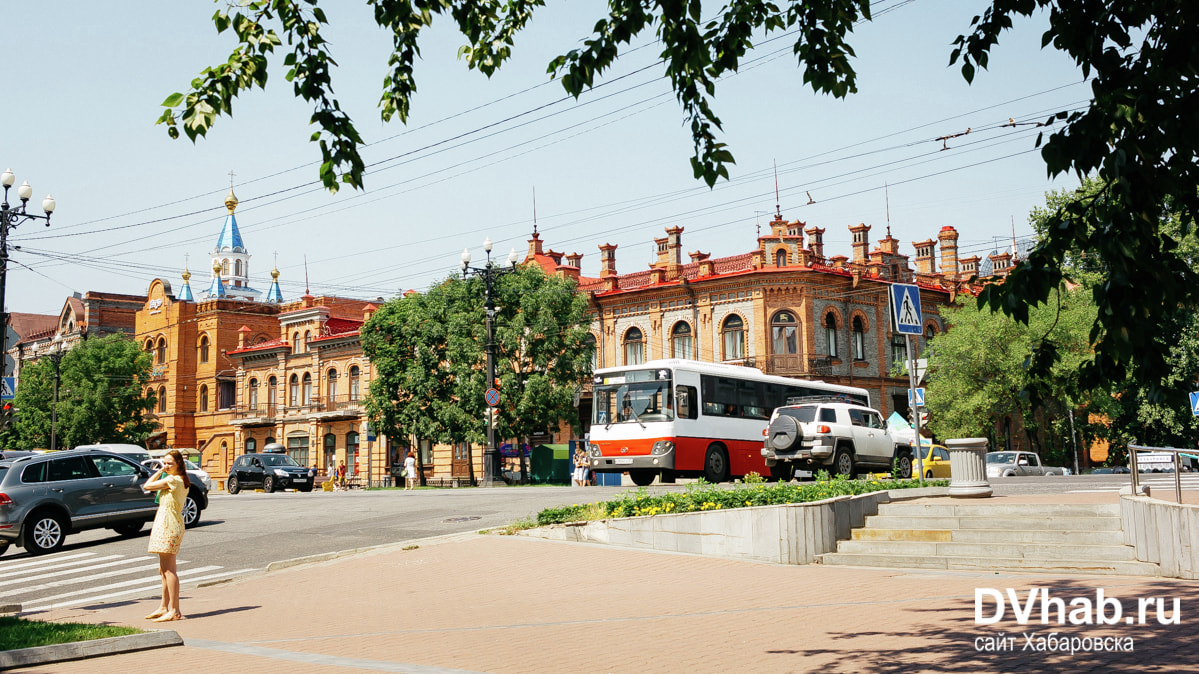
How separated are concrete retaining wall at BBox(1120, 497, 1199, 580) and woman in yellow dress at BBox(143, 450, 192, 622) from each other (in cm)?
1020

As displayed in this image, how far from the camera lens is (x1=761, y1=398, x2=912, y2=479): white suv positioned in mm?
24578

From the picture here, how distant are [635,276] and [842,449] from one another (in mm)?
32333

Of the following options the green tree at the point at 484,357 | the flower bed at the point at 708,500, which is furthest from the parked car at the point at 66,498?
the green tree at the point at 484,357

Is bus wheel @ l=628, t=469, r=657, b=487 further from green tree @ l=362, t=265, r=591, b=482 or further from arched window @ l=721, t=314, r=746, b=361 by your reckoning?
arched window @ l=721, t=314, r=746, b=361

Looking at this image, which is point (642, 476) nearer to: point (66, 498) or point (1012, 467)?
point (66, 498)

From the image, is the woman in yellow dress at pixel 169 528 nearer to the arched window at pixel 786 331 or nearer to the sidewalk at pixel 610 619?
the sidewalk at pixel 610 619

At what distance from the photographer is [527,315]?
46.4m

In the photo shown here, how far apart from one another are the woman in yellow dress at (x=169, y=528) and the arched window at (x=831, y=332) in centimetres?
4366

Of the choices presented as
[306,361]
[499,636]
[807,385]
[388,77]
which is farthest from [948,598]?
[306,361]

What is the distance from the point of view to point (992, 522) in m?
13.7

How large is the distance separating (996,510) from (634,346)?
41.7m

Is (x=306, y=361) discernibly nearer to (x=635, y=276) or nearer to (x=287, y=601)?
(x=635, y=276)

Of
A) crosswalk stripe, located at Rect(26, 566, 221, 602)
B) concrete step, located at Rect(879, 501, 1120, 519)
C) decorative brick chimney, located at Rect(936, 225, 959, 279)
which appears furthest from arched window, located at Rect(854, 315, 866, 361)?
crosswalk stripe, located at Rect(26, 566, 221, 602)

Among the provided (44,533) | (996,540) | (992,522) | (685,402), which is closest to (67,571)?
(44,533)
